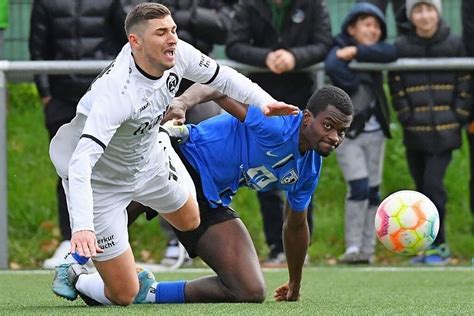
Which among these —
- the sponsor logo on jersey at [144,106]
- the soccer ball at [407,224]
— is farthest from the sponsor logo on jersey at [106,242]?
the soccer ball at [407,224]

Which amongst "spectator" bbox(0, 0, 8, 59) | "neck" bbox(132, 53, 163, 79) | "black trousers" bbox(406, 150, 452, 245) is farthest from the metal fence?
"neck" bbox(132, 53, 163, 79)

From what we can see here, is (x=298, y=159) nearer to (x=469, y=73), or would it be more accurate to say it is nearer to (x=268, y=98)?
(x=268, y=98)

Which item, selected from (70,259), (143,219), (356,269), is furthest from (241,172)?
(143,219)

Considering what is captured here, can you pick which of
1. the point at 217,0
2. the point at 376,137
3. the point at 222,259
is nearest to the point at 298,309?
the point at 222,259

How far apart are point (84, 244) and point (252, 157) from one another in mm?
1872

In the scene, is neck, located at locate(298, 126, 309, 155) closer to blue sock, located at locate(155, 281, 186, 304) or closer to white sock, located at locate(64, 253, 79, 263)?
blue sock, located at locate(155, 281, 186, 304)

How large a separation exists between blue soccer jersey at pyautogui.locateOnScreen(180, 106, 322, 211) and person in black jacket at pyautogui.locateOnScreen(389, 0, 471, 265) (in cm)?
351

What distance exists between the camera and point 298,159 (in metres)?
7.53

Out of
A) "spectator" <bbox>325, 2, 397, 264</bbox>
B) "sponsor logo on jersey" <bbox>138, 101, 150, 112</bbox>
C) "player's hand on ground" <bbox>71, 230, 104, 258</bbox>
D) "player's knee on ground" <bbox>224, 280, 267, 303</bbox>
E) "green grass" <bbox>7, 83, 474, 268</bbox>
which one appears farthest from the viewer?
"green grass" <bbox>7, 83, 474, 268</bbox>

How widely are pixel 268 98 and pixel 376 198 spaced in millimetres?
4341

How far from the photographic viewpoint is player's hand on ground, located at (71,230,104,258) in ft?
19.8

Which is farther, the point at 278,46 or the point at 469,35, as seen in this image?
the point at 469,35

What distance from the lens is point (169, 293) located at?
7695 mm

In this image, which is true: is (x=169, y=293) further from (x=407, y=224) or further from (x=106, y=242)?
(x=407, y=224)
